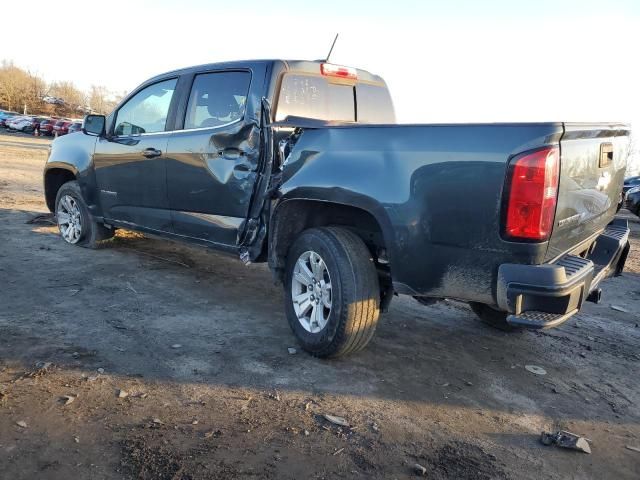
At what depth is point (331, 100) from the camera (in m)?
4.76

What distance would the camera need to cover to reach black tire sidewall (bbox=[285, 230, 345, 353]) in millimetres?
3457

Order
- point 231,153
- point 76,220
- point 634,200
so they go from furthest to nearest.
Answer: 1. point 634,200
2. point 76,220
3. point 231,153

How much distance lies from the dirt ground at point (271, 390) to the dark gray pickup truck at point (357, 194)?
0.43 meters

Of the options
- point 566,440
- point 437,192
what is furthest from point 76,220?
A: point 566,440

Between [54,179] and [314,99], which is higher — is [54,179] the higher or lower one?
the lower one

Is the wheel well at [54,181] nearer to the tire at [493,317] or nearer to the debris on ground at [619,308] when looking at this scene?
the tire at [493,317]

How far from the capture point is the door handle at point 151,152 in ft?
16.5

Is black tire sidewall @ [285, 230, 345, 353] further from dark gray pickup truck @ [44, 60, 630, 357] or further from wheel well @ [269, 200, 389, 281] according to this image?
wheel well @ [269, 200, 389, 281]

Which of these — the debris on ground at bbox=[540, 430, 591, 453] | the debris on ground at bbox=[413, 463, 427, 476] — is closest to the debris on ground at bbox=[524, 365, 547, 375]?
the debris on ground at bbox=[540, 430, 591, 453]

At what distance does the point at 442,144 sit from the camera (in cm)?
300

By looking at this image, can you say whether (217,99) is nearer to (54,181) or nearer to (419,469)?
(419,469)

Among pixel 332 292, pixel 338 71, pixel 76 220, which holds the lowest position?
pixel 76 220

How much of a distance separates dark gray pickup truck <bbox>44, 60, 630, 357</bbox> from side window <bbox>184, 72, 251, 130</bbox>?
14 millimetres

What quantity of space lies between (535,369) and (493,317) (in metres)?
0.78
